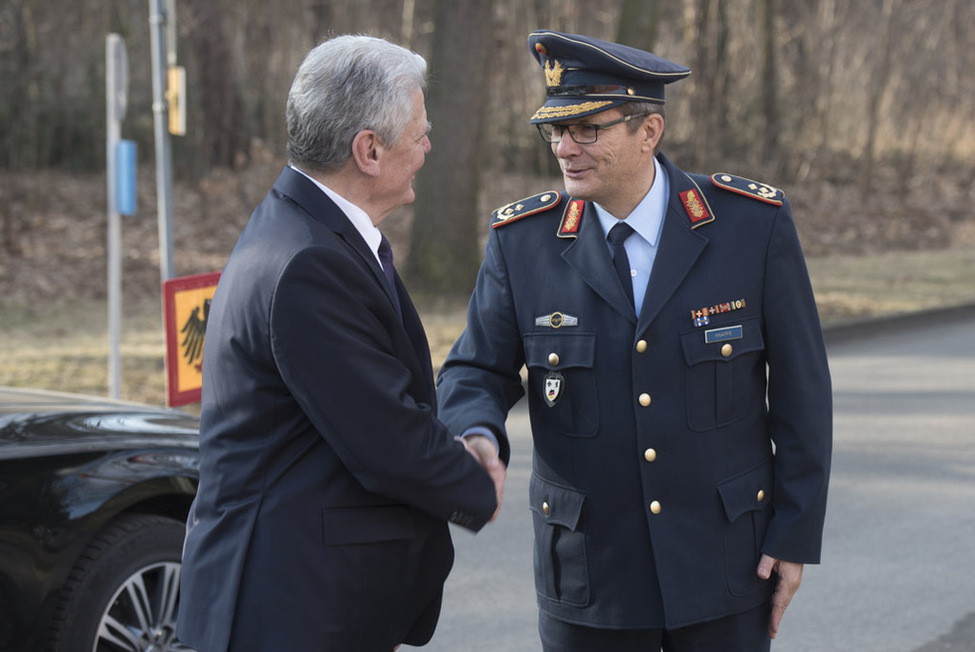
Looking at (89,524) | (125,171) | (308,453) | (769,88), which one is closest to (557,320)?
(308,453)

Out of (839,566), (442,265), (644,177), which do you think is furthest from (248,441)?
(442,265)

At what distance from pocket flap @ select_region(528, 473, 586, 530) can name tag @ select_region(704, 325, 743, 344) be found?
44 cm

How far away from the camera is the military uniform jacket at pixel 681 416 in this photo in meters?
2.55

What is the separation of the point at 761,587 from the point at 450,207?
1043 cm

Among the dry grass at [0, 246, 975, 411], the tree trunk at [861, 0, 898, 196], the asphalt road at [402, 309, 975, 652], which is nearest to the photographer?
the asphalt road at [402, 309, 975, 652]

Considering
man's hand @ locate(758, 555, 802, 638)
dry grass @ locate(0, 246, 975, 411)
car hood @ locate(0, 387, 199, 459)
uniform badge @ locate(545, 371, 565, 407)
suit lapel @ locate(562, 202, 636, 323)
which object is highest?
suit lapel @ locate(562, 202, 636, 323)

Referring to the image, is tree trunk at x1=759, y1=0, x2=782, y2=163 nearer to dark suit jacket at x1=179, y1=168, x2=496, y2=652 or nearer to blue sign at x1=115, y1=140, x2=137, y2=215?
blue sign at x1=115, y1=140, x2=137, y2=215

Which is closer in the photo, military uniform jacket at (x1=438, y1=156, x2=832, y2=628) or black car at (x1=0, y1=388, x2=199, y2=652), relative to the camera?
military uniform jacket at (x1=438, y1=156, x2=832, y2=628)

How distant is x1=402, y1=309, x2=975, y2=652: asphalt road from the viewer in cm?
463

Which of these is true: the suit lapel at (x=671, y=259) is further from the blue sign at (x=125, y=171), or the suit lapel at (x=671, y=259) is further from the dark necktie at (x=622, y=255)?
the blue sign at (x=125, y=171)

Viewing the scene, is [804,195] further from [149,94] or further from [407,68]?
[407,68]

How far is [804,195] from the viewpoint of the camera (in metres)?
23.6

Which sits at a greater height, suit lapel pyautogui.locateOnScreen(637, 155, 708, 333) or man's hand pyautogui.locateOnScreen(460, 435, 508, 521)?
suit lapel pyautogui.locateOnScreen(637, 155, 708, 333)

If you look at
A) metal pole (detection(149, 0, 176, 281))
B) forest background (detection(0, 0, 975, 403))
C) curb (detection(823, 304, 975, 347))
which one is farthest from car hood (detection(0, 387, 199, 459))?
forest background (detection(0, 0, 975, 403))
